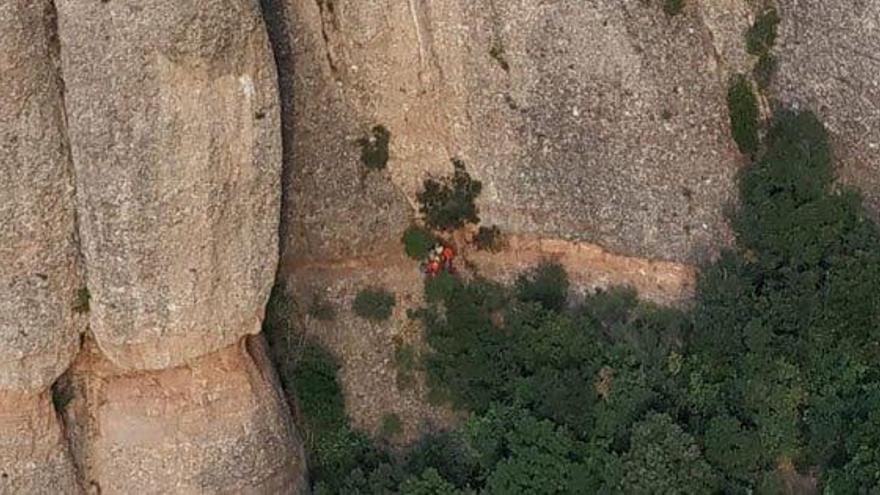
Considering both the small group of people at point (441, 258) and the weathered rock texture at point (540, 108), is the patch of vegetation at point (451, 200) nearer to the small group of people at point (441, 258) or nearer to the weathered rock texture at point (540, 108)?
the weathered rock texture at point (540, 108)

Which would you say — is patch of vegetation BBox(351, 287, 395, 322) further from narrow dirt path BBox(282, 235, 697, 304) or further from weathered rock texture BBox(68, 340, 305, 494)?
weathered rock texture BBox(68, 340, 305, 494)

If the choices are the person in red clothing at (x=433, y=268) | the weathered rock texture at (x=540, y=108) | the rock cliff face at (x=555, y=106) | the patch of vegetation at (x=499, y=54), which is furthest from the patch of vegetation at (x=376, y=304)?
the patch of vegetation at (x=499, y=54)

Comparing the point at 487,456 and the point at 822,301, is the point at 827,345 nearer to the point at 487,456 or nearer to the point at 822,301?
the point at 822,301

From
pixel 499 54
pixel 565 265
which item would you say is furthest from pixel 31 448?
pixel 499 54

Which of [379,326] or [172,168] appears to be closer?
[172,168]

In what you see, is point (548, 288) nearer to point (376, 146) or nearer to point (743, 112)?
point (376, 146)

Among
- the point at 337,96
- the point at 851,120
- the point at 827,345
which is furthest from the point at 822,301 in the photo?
the point at 337,96

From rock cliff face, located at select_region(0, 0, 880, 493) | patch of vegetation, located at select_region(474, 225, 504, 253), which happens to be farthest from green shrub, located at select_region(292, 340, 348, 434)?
patch of vegetation, located at select_region(474, 225, 504, 253)
